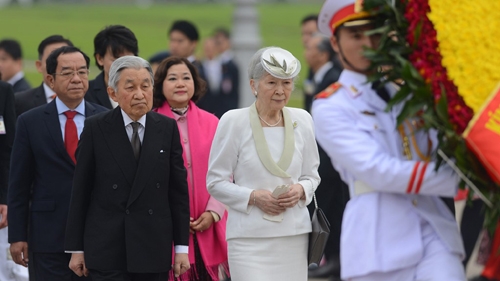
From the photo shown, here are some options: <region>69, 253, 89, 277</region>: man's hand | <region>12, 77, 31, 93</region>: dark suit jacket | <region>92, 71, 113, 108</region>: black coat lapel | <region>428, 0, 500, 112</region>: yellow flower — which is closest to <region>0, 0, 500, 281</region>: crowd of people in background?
<region>69, 253, 89, 277</region>: man's hand

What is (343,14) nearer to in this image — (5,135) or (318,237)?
(318,237)

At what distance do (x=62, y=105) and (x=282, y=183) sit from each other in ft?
5.40

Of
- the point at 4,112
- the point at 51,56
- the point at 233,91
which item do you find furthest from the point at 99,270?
the point at 233,91

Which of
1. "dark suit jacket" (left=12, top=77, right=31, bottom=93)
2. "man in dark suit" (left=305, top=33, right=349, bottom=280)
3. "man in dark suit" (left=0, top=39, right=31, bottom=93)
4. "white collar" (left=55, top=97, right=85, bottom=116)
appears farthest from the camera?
"man in dark suit" (left=0, top=39, right=31, bottom=93)

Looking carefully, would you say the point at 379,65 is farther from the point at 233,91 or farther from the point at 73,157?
the point at 233,91

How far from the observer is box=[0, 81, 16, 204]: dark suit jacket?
7.65 m

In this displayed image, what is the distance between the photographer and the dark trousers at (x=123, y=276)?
232 inches

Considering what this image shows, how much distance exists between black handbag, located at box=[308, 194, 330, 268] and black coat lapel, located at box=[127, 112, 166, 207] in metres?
0.98

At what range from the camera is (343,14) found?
468 cm

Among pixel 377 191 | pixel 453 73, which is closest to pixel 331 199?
pixel 377 191

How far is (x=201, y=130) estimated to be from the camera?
22.8ft

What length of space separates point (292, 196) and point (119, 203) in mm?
962

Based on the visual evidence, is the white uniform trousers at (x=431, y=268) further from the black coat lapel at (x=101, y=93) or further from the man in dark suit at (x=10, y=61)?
the man in dark suit at (x=10, y=61)

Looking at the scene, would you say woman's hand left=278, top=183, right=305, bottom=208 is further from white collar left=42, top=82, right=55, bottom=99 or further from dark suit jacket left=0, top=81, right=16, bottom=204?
white collar left=42, top=82, right=55, bottom=99
